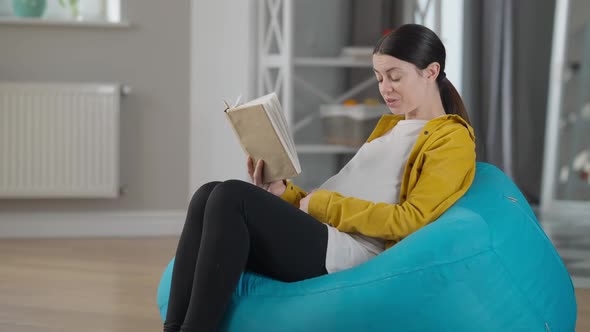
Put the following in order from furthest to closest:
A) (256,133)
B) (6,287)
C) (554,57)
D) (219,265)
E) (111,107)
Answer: (554,57), (111,107), (6,287), (256,133), (219,265)

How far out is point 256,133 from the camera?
1.93 metres

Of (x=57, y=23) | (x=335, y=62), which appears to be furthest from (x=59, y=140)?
(x=335, y=62)

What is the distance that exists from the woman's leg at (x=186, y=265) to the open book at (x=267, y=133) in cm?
15

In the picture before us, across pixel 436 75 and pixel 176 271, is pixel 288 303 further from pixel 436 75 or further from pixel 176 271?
pixel 436 75

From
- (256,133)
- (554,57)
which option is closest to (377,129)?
(256,133)

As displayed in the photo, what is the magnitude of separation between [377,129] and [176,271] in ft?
2.12

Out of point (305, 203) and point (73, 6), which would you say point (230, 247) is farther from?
point (73, 6)

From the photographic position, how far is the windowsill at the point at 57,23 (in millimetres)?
4098

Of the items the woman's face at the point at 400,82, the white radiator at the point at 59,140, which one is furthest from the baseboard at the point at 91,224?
the woman's face at the point at 400,82

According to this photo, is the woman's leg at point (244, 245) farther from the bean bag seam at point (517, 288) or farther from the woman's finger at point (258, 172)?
the bean bag seam at point (517, 288)

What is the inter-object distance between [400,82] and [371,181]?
9.2 inches

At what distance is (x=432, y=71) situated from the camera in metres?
2.03

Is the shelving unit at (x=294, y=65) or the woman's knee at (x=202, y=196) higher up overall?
the shelving unit at (x=294, y=65)

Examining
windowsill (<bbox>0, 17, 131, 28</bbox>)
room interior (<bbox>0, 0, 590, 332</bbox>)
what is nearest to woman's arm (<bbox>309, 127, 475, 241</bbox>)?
room interior (<bbox>0, 0, 590, 332</bbox>)
